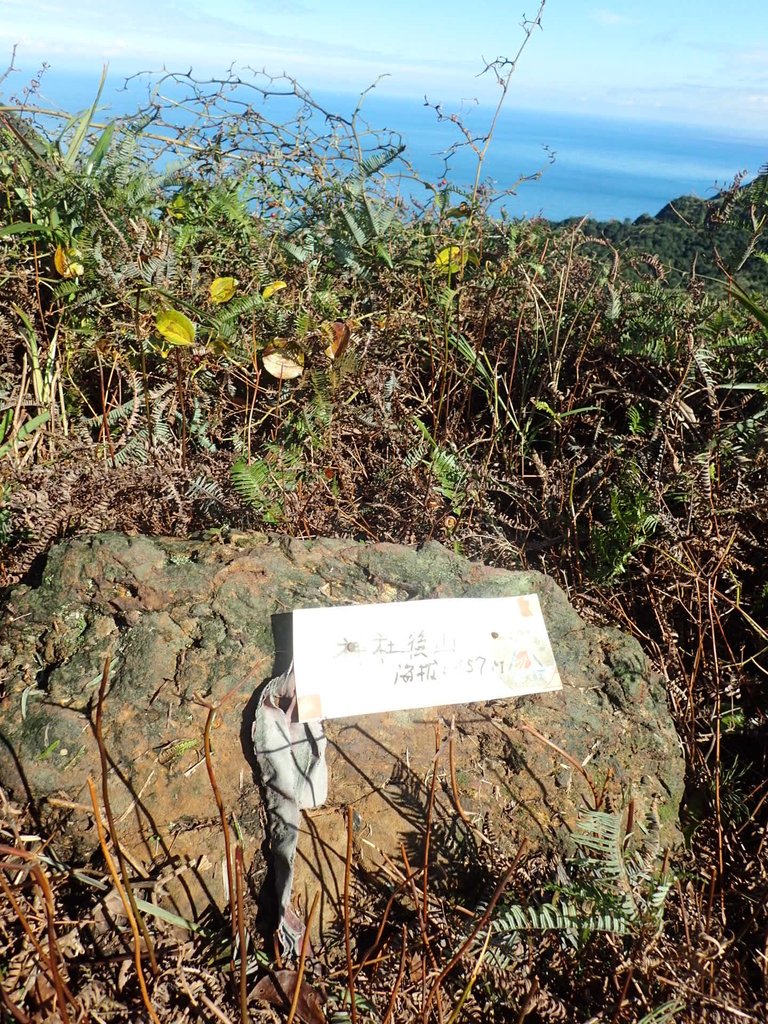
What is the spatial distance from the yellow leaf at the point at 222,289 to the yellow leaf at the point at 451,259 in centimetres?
79

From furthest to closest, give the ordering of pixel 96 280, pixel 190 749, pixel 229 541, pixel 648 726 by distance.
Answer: pixel 96 280, pixel 229 541, pixel 648 726, pixel 190 749

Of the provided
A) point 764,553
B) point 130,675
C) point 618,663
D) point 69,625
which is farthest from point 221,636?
point 764,553

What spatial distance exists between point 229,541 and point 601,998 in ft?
4.37

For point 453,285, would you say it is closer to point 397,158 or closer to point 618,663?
point 397,158

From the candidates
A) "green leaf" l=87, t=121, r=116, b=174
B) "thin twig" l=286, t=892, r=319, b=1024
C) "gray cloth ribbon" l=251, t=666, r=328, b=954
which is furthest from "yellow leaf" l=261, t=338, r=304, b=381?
"thin twig" l=286, t=892, r=319, b=1024

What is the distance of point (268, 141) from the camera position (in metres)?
3.11

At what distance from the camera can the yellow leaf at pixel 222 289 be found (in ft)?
8.09

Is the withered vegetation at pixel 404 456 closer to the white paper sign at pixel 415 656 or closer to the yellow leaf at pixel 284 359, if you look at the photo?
the yellow leaf at pixel 284 359

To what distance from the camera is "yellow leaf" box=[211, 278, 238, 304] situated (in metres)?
2.46

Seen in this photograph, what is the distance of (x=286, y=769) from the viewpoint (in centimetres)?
161

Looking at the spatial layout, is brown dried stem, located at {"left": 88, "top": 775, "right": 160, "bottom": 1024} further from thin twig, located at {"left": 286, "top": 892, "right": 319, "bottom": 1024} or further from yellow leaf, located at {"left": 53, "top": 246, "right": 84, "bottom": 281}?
yellow leaf, located at {"left": 53, "top": 246, "right": 84, "bottom": 281}

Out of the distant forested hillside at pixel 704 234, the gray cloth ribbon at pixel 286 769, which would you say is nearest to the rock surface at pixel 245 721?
the gray cloth ribbon at pixel 286 769

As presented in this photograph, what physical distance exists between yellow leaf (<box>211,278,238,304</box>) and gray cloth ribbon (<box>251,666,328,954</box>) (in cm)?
135

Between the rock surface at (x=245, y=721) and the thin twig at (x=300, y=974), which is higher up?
the rock surface at (x=245, y=721)
